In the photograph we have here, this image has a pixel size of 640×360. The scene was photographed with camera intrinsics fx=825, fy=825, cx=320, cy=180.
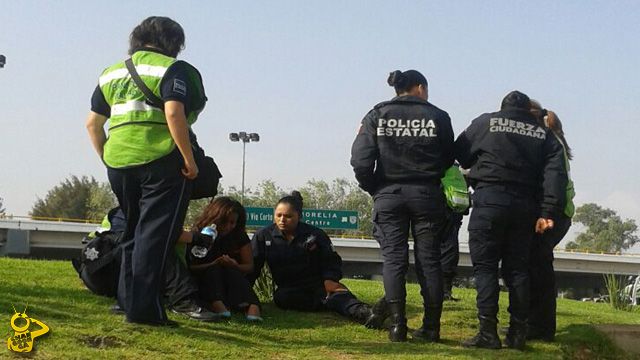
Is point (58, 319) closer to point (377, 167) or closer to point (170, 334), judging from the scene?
point (170, 334)

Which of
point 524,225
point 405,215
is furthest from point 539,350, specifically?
point 405,215

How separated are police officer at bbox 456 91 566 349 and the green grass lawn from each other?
37cm

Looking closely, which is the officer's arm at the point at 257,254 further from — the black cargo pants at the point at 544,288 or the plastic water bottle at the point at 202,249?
the black cargo pants at the point at 544,288

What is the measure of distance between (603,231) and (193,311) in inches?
4368

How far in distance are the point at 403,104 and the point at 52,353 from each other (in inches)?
125

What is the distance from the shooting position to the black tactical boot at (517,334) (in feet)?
20.4

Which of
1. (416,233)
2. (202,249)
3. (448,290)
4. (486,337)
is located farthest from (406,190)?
(448,290)

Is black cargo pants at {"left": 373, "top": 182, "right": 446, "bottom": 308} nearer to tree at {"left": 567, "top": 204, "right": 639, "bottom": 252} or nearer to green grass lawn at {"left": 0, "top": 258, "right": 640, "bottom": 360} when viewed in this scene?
green grass lawn at {"left": 0, "top": 258, "right": 640, "bottom": 360}

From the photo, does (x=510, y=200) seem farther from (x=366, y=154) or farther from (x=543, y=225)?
(x=366, y=154)

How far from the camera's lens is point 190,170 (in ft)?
18.0

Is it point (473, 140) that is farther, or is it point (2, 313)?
point (473, 140)

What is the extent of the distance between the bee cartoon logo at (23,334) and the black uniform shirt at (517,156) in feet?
11.0

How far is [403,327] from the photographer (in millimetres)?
6207

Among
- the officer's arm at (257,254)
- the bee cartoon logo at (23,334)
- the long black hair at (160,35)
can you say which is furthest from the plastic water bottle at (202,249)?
the bee cartoon logo at (23,334)
